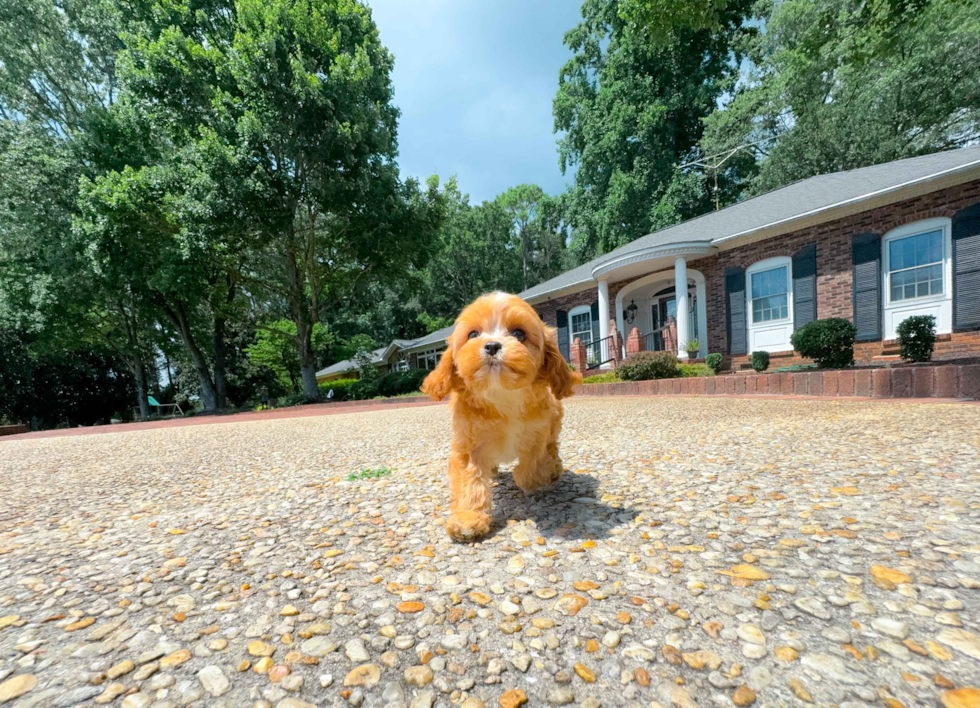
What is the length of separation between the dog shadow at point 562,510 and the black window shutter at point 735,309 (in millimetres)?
12455

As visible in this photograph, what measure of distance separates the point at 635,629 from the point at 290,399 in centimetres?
2001

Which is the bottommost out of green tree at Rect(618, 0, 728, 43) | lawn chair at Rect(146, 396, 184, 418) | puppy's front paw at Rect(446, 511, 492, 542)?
lawn chair at Rect(146, 396, 184, 418)

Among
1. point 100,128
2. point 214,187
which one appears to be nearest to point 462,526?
point 214,187

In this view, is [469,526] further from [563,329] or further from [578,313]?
[563,329]

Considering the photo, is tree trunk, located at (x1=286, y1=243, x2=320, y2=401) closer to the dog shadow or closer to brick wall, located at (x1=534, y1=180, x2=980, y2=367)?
Answer: brick wall, located at (x1=534, y1=180, x2=980, y2=367)

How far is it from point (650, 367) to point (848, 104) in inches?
763

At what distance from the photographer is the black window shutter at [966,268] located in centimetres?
925

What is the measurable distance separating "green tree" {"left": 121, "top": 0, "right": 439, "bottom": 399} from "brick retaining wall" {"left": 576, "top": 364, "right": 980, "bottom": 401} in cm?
1257

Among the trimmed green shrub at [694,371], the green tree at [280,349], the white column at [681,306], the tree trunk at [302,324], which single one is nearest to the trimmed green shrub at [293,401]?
the tree trunk at [302,324]

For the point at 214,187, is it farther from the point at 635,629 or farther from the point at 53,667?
the point at 635,629

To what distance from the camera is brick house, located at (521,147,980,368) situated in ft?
31.3

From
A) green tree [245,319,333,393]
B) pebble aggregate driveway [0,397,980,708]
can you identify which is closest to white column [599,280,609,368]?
pebble aggregate driveway [0,397,980,708]

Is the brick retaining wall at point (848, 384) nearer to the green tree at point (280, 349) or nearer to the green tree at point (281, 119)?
the green tree at point (281, 119)

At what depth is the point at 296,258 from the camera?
1795cm
